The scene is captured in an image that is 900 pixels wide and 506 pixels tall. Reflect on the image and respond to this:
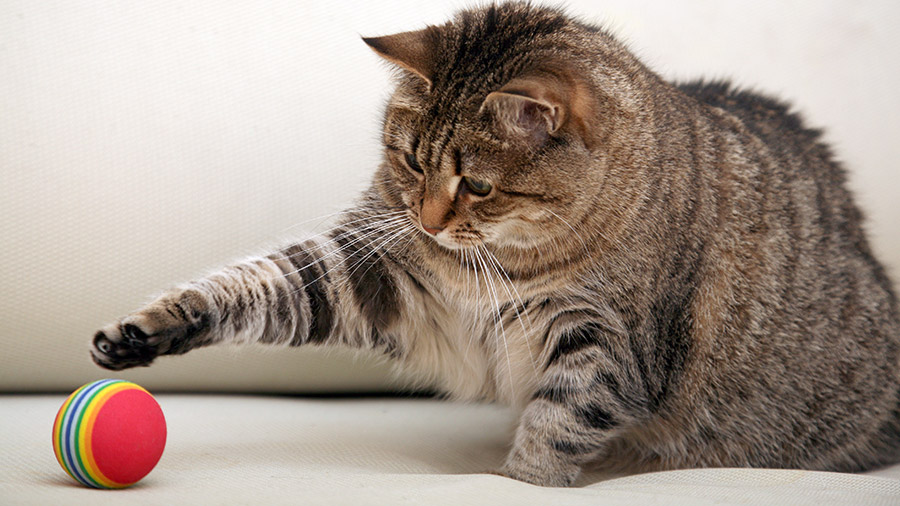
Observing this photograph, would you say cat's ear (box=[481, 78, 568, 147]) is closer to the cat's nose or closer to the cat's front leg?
the cat's nose

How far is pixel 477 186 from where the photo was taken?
3.93 feet

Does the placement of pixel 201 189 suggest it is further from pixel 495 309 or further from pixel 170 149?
pixel 495 309

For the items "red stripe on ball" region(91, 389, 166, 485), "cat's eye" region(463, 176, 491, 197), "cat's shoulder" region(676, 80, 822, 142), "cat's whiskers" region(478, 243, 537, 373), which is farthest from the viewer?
"cat's shoulder" region(676, 80, 822, 142)

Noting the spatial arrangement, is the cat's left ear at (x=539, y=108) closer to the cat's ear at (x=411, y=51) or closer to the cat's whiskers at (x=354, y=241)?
the cat's ear at (x=411, y=51)

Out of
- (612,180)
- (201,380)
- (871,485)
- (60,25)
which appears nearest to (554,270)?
(612,180)

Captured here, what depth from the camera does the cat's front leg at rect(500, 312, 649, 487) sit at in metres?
1.23

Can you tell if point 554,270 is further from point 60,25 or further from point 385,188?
point 60,25

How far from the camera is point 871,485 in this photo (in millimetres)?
1135

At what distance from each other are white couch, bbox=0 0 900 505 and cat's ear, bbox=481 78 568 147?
0.50m

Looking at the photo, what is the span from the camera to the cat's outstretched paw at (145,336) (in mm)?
1131

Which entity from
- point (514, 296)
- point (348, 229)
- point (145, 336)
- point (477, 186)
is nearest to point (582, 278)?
point (514, 296)

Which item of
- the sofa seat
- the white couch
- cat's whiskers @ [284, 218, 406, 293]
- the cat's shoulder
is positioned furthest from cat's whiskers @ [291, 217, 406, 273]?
the cat's shoulder

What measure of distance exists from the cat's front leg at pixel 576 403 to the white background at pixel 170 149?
592 millimetres

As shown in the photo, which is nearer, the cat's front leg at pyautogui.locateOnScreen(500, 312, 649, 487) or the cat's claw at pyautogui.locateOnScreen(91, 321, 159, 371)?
the cat's claw at pyautogui.locateOnScreen(91, 321, 159, 371)
